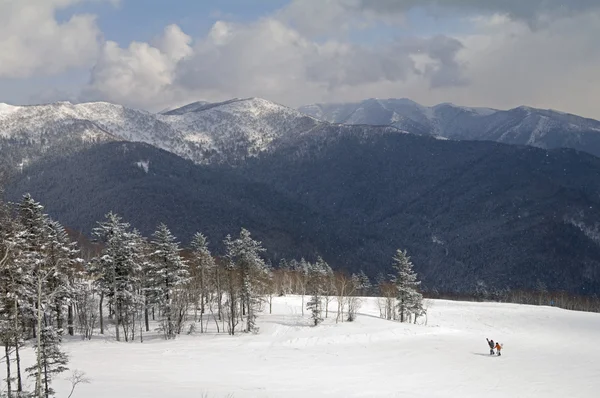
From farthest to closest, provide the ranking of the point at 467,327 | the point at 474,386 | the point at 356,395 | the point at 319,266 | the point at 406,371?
the point at 319,266 → the point at 467,327 → the point at 406,371 → the point at 474,386 → the point at 356,395

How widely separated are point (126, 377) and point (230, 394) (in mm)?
10470

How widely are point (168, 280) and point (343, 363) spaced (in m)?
23.6

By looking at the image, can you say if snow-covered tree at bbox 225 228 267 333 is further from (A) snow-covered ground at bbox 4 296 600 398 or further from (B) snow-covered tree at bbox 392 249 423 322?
(B) snow-covered tree at bbox 392 249 423 322

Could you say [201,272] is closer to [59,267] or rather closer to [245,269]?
[245,269]

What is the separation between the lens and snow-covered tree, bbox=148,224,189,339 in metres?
54.3

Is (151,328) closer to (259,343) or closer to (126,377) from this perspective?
(259,343)

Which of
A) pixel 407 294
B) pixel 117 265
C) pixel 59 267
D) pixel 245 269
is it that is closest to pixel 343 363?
pixel 245 269

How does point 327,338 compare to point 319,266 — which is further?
point 319,266

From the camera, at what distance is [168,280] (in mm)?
55438

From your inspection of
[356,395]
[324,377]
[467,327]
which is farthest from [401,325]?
[356,395]

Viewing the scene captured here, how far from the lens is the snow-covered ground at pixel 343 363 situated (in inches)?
1314

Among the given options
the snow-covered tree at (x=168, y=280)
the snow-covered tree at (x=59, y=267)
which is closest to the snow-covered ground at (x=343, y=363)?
the snow-covered tree at (x=168, y=280)

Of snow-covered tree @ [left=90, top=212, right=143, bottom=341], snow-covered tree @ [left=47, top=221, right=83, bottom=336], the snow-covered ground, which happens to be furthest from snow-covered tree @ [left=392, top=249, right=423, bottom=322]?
snow-covered tree @ [left=47, top=221, right=83, bottom=336]

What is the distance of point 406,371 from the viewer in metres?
41.2
